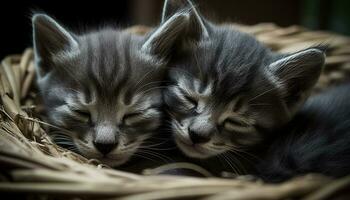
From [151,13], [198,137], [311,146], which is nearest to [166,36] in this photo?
[198,137]

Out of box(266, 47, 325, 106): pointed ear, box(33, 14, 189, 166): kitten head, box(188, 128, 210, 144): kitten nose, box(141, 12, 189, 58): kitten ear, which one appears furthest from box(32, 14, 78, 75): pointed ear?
box(266, 47, 325, 106): pointed ear

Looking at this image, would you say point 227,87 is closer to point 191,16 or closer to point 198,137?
point 198,137

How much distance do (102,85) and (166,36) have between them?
261 millimetres

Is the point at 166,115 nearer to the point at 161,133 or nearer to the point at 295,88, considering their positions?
the point at 161,133

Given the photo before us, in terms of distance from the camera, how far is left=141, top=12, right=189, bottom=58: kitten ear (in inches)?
56.9

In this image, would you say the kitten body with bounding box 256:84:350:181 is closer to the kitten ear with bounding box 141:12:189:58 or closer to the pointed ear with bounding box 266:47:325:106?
the pointed ear with bounding box 266:47:325:106

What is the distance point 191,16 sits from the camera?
1472 millimetres

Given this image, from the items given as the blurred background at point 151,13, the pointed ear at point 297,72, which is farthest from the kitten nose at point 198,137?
the blurred background at point 151,13

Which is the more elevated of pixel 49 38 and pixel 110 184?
pixel 49 38

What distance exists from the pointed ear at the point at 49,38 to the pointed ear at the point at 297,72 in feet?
2.03

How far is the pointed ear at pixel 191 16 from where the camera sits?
1472mm

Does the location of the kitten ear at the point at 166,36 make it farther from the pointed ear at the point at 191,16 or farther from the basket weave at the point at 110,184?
the basket weave at the point at 110,184

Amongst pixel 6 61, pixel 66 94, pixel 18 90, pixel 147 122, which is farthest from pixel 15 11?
pixel 147 122

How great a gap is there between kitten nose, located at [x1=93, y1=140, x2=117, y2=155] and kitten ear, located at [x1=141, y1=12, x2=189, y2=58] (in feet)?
1.12
